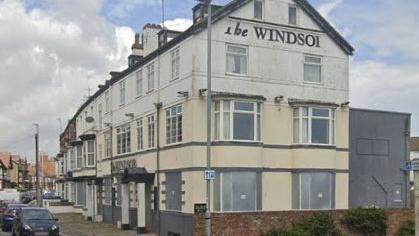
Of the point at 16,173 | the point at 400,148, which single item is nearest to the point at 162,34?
the point at 400,148

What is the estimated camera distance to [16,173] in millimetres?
143375

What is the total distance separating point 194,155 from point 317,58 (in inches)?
311

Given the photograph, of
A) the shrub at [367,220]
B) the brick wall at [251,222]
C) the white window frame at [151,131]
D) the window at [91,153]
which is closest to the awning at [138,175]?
the white window frame at [151,131]

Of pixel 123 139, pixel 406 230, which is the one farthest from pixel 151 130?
pixel 406 230

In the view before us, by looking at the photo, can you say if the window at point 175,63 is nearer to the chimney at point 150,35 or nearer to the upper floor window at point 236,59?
the upper floor window at point 236,59

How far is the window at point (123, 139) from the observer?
3495cm

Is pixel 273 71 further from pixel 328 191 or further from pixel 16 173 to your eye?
pixel 16 173

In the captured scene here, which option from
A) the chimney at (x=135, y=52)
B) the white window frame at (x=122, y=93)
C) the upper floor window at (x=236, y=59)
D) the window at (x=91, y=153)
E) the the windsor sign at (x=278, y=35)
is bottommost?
the window at (x=91, y=153)

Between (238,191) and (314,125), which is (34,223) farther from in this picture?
(314,125)

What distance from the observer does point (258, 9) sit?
27953 millimetres

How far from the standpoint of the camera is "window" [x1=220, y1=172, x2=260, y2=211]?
2616 centimetres

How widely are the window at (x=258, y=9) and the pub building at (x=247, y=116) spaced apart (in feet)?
0.16

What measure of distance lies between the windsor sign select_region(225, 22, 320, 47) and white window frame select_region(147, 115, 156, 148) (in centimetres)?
647

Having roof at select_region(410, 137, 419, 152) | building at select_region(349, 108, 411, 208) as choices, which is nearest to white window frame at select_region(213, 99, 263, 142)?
building at select_region(349, 108, 411, 208)
